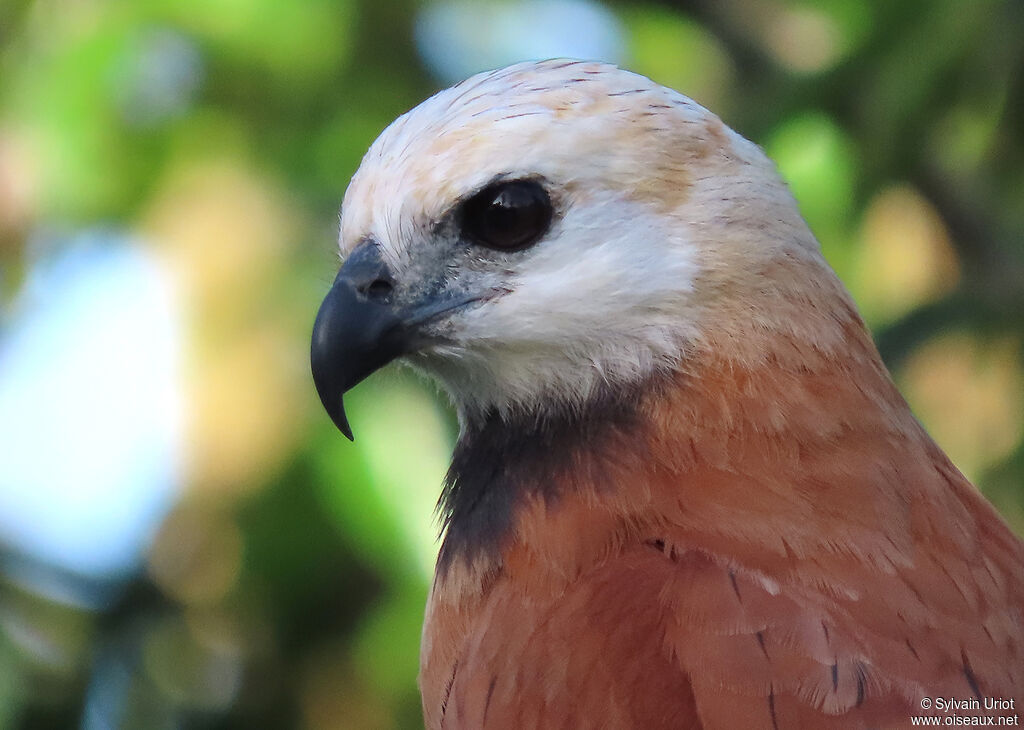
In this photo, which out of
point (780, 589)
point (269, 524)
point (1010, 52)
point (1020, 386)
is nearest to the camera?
point (780, 589)

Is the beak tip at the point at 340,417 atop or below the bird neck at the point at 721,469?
atop

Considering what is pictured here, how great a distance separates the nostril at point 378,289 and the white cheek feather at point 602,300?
140 mm

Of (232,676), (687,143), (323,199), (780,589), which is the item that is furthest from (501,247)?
(232,676)

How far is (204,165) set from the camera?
11.1ft

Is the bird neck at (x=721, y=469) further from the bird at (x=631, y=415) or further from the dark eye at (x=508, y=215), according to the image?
the dark eye at (x=508, y=215)

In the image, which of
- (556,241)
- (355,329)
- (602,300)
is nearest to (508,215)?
(556,241)

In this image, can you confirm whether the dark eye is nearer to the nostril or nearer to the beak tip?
the nostril

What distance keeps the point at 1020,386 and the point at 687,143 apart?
1215mm

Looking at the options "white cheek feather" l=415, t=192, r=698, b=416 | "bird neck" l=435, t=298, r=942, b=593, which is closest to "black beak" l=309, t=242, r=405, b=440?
"white cheek feather" l=415, t=192, r=698, b=416

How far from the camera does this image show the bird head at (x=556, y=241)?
1.79 m

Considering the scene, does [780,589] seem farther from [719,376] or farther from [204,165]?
[204,165]

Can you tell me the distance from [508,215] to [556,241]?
9 centimetres

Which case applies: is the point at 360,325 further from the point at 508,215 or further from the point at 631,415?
the point at 631,415

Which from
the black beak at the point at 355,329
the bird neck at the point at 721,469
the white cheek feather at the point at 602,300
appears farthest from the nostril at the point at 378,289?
the bird neck at the point at 721,469
